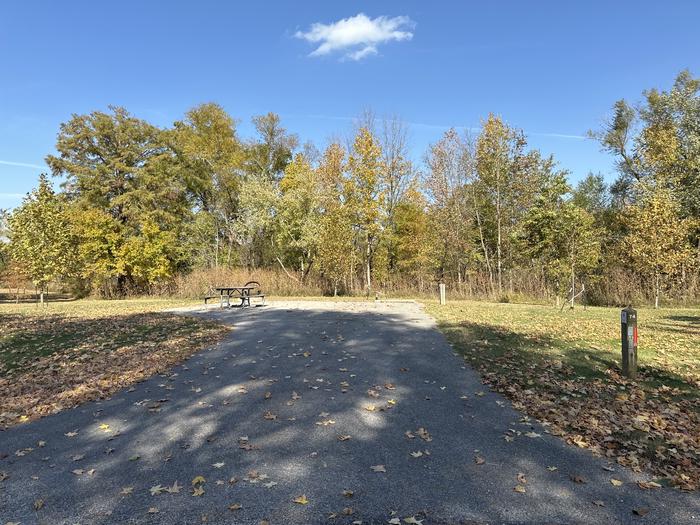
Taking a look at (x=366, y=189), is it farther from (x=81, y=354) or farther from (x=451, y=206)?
(x=81, y=354)

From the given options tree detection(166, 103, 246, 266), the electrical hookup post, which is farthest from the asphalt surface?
tree detection(166, 103, 246, 266)

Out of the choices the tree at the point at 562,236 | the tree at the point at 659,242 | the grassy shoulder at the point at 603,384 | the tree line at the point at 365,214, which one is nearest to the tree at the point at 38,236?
the tree line at the point at 365,214

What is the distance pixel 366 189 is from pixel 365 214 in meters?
1.44

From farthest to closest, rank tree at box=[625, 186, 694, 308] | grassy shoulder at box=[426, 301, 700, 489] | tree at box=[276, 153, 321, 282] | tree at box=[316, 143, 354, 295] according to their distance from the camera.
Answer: tree at box=[276, 153, 321, 282]
tree at box=[316, 143, 354, 295]
tree at box=[625, 186, 694, 308]
grassy shoulder at box=[426, 301, 700, 489]

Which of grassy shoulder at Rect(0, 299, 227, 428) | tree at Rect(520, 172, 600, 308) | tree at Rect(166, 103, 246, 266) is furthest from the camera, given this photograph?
tree at Rect(166, 103, 246, 266)

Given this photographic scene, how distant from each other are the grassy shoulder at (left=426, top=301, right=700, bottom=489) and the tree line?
7072 mm

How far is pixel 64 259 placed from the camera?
22.6 meters

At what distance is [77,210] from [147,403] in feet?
96.9

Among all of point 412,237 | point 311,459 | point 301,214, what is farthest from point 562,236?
point 301,214

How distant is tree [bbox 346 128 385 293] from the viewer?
2577 cm

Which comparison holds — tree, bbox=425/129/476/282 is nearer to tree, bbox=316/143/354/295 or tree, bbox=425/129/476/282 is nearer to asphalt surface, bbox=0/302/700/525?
tree, bbox=316/143/354/295

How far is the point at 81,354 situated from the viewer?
27.9ft

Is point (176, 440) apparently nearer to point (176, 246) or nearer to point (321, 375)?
point (321, 375)

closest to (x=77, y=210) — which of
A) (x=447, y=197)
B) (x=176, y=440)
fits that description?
(x=447, y=197)
